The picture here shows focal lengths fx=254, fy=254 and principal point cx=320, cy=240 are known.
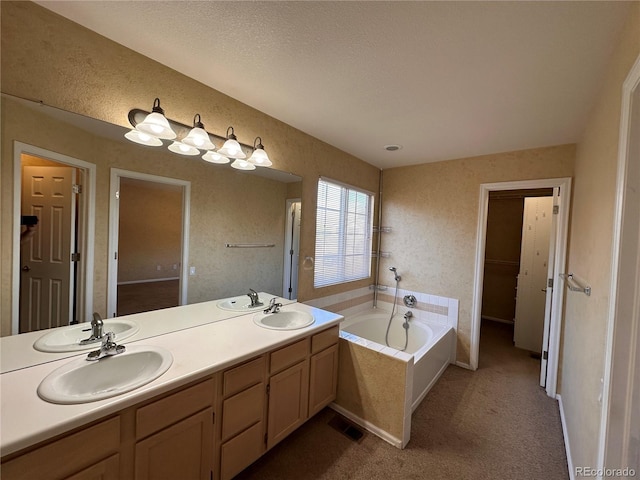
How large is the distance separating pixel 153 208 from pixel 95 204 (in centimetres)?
27

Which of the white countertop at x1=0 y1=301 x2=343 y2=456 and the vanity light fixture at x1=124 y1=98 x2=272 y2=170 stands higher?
the vanity light fixture at x1=124 y1=98 x2=272 y2=170

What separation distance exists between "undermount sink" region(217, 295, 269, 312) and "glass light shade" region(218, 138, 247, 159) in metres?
1.08

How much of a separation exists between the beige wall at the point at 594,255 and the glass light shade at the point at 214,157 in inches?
81.8

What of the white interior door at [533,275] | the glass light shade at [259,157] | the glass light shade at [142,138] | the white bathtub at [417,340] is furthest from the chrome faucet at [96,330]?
the white interior door at [533,275]

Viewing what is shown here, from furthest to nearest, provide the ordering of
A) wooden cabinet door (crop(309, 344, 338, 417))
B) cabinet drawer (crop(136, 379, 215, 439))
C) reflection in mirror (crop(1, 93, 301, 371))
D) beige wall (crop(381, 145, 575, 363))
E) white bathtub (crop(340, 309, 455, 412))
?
beige wall (crop(381, 145, 575, 363))
white bathtub (crop(340, 309, 455, 412))
wooden cabinet door (crop(309, 344, 338, 417))
reflection in mirror (crop(1, 93, 301, 371))
cabinet drawer (crop(136, 379, 215, 439))

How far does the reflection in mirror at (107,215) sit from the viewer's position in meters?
1.16

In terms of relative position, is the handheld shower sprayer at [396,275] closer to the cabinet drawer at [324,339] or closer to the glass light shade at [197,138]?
the cabinet drawer at [324,339]

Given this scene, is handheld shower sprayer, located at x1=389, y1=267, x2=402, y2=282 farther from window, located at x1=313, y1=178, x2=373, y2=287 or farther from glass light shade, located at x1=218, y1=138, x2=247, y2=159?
glass light shade, located at x1=218, y1=138, x2=247, y2=159

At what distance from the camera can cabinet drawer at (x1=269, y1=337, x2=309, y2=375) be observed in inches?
62.0

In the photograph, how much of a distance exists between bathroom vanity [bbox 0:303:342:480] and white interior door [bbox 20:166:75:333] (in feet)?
0.82

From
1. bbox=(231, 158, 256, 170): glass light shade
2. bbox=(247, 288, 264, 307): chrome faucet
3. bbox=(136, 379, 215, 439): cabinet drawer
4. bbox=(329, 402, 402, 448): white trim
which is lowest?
bbox=(329, 402, 402, 448): white trim

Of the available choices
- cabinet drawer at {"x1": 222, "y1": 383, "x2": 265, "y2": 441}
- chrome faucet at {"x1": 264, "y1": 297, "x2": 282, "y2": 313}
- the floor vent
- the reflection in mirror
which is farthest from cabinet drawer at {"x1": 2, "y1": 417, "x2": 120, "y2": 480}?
the floor vent

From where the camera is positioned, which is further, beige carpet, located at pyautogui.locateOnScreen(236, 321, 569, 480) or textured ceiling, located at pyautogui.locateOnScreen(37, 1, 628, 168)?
beige carpet, located at pyautogui.locateOnScreen(236, 321, 569, 480)

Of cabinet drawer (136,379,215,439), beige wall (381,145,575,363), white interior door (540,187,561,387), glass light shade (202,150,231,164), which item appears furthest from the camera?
beige wall (381,145,575,363)
